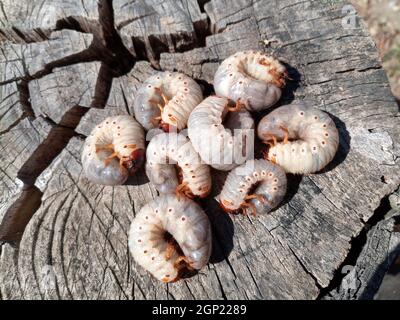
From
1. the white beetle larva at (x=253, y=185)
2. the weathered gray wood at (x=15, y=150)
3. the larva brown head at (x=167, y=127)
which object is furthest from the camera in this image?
the larva brown head at (x=167, y=127)

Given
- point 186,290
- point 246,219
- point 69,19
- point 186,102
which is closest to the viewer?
Result: point 186,290

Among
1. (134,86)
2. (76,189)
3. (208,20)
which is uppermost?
(208,20)

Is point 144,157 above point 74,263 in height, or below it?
above

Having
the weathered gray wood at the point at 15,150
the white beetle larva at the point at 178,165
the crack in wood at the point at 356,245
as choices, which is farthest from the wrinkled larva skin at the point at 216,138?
the weathered gray wood at the point at 15,150

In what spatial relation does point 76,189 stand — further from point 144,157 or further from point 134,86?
point 134,86

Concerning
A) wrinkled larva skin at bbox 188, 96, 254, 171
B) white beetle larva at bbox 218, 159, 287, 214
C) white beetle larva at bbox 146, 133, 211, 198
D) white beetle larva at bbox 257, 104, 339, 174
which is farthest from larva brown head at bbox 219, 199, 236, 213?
white beetle larva at bbox 257, 104, 339, 174

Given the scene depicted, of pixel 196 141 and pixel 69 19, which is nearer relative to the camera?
pixel 196 141

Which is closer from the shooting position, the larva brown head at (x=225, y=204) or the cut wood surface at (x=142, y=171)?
the cut wood surface at (x=142, y=171)

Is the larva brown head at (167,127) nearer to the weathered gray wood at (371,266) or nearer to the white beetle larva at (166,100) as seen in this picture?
the white beetle larva at (166,100)

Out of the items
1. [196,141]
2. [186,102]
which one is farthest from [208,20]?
[196,141]
